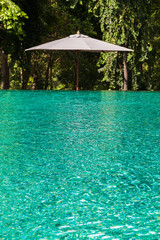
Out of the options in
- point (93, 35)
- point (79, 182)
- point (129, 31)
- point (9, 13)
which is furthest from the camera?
point (93, 35)

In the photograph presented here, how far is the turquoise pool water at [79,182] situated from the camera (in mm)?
1988

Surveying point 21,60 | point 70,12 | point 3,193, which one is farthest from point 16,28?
point 3,193

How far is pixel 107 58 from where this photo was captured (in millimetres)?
21531

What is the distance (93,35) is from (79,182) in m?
23.1

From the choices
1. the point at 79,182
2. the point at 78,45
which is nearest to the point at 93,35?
the point at 78,45

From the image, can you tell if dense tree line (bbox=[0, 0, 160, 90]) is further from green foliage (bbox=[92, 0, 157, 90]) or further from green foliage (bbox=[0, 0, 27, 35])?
green foliage (bbox=[0, 0, 27, 35])

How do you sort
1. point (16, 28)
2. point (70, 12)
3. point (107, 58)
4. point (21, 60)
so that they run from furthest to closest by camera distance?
point (70, 12)
point (107, 58)
point (21, 60)
point (16, 28)

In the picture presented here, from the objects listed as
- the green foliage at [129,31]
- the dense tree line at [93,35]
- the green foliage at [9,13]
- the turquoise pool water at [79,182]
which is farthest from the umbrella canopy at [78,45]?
the turquoise pool water at [79,182]

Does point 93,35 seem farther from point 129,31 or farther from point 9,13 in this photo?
point 9,13

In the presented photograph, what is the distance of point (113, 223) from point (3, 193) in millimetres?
770

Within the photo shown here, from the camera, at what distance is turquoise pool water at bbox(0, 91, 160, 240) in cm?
199

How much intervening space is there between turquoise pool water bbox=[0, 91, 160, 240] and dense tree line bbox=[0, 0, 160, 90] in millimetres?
11734

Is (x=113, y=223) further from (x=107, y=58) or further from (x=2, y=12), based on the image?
(x=107, y=58)

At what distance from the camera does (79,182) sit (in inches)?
108
